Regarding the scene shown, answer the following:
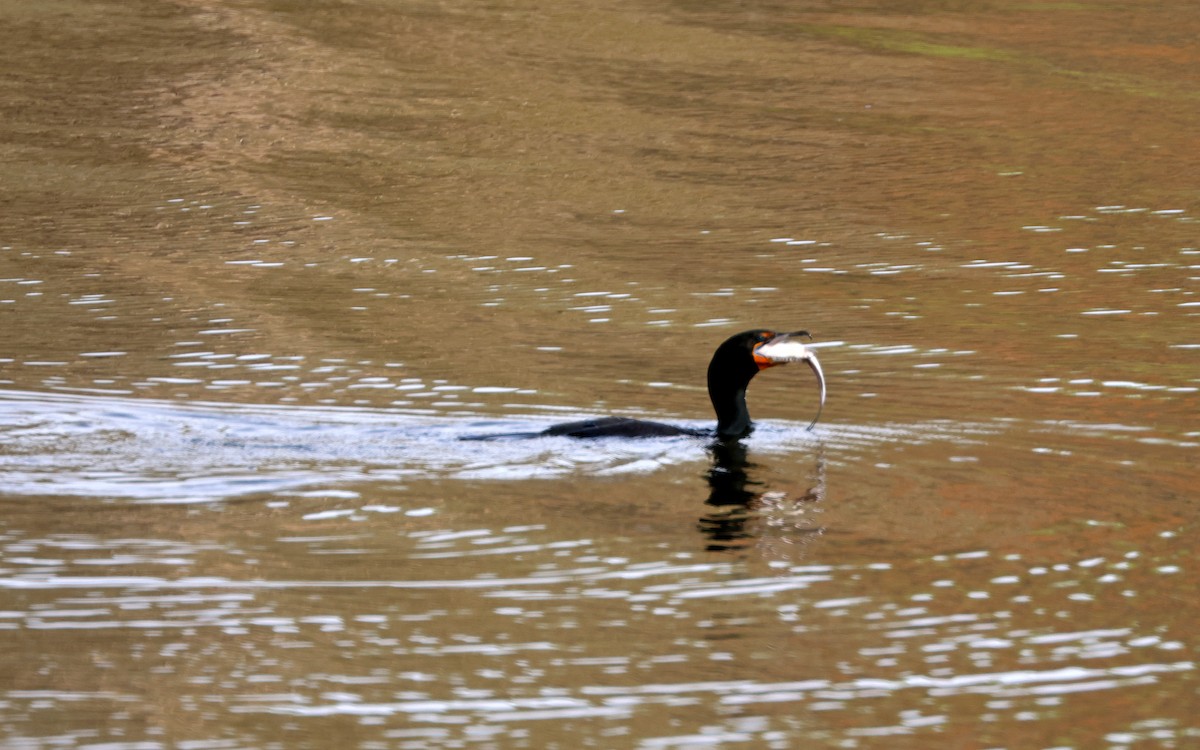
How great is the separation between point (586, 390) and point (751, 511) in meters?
2.52

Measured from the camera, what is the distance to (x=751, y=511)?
28.2 ft

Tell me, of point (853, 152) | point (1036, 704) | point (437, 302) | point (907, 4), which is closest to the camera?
point (1036, 704)

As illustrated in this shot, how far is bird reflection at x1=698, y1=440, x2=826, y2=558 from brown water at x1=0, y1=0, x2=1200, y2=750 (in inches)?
1.5

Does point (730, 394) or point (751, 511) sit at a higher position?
point (730, 394)

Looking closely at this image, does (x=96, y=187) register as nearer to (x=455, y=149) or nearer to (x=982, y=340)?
(x=455, y=149)

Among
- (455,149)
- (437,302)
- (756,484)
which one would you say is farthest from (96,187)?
(756,484)

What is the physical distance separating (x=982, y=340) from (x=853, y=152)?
6384mm

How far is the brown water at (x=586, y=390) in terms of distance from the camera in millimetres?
6395

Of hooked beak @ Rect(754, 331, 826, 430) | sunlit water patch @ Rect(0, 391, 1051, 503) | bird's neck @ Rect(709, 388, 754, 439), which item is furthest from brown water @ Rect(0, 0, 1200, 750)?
hooked beak @ Rect(754, 331, 826, 430)

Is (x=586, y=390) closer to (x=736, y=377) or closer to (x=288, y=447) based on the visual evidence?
(x=736, y=377)

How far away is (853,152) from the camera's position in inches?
716

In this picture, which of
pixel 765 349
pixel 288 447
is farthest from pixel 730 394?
pixel 288 447

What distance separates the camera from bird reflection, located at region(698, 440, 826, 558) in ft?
26.4

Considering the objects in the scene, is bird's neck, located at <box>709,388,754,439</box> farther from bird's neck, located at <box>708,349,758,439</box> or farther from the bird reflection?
the bird reflection
